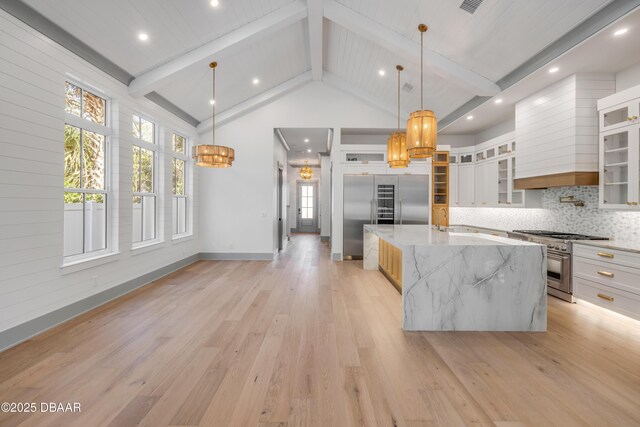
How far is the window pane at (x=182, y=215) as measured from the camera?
595 centimetres

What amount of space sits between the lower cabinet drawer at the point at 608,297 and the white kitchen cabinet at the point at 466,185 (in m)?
2.84

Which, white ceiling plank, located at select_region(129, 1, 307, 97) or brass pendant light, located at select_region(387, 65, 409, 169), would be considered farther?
white ceiling plank, located at select_region(129, 1, 307, 97)

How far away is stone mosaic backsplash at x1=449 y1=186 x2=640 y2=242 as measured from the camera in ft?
11.4

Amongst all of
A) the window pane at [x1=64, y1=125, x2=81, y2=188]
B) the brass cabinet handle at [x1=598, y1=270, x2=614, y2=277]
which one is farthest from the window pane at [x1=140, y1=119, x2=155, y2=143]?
the brass cabinet handle at [x1=598, y1=270, x2=614, y2=277]

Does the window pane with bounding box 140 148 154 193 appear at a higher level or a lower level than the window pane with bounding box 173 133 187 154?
lower

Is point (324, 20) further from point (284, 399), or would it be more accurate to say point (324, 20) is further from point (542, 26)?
point (284, 399)

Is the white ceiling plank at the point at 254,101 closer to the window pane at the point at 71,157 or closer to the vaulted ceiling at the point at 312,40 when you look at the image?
→ the vaulted ceiling at the point at 312,40

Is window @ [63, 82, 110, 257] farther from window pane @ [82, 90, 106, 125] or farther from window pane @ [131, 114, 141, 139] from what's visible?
window pane @ [131, 114, 141, 139]

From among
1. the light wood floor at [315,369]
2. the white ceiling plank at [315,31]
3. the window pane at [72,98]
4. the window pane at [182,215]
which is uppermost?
the white ceiling plank at [315,31]

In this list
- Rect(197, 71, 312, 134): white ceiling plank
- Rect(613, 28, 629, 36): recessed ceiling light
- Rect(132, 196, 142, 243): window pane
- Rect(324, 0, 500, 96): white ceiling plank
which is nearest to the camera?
Rect(613, 28, 629, 36): recessed ceiling light

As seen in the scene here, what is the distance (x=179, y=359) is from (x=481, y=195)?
5772mm

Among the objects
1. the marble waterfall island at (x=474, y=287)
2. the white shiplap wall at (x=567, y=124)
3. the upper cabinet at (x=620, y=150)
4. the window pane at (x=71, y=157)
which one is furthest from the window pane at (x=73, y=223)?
the upper cabinet at (x=620, y=150)

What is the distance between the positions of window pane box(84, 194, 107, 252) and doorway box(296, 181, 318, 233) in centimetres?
906

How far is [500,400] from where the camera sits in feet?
5.99
